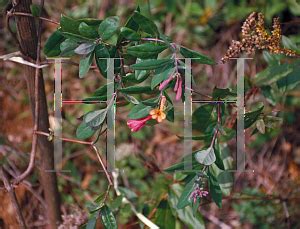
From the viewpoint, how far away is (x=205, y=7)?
1.81 meters

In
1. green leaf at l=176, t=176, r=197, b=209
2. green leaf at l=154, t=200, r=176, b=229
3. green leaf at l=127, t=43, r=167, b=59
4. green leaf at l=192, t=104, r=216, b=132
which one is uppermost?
green leaf at l=127, t=43, r=167, b=59

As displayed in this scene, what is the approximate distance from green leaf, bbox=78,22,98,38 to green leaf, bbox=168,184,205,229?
0.43 m

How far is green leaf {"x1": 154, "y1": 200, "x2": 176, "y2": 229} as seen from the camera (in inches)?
44.9

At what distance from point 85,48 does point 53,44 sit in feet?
0.43

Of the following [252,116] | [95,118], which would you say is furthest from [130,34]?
[252,116]

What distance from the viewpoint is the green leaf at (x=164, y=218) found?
1140 millimetres

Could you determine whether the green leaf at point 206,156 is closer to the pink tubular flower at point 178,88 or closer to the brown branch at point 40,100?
the pink tubular flower at point 178,88

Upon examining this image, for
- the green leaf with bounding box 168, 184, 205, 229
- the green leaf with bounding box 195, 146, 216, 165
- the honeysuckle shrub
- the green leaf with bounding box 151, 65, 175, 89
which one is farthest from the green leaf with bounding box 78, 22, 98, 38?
the green leaf with bounding box 168, 184, 205, 229

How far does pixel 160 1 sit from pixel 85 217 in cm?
84

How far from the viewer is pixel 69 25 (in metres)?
0.86

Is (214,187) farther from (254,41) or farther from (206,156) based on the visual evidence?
(254,41)

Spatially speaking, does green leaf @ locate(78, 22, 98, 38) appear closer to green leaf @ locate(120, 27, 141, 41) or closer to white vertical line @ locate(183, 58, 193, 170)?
green leaf @ locate(120, 27, 141, 41)

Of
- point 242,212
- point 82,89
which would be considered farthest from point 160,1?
point 242,212

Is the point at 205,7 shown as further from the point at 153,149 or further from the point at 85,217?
the point at 85,217
